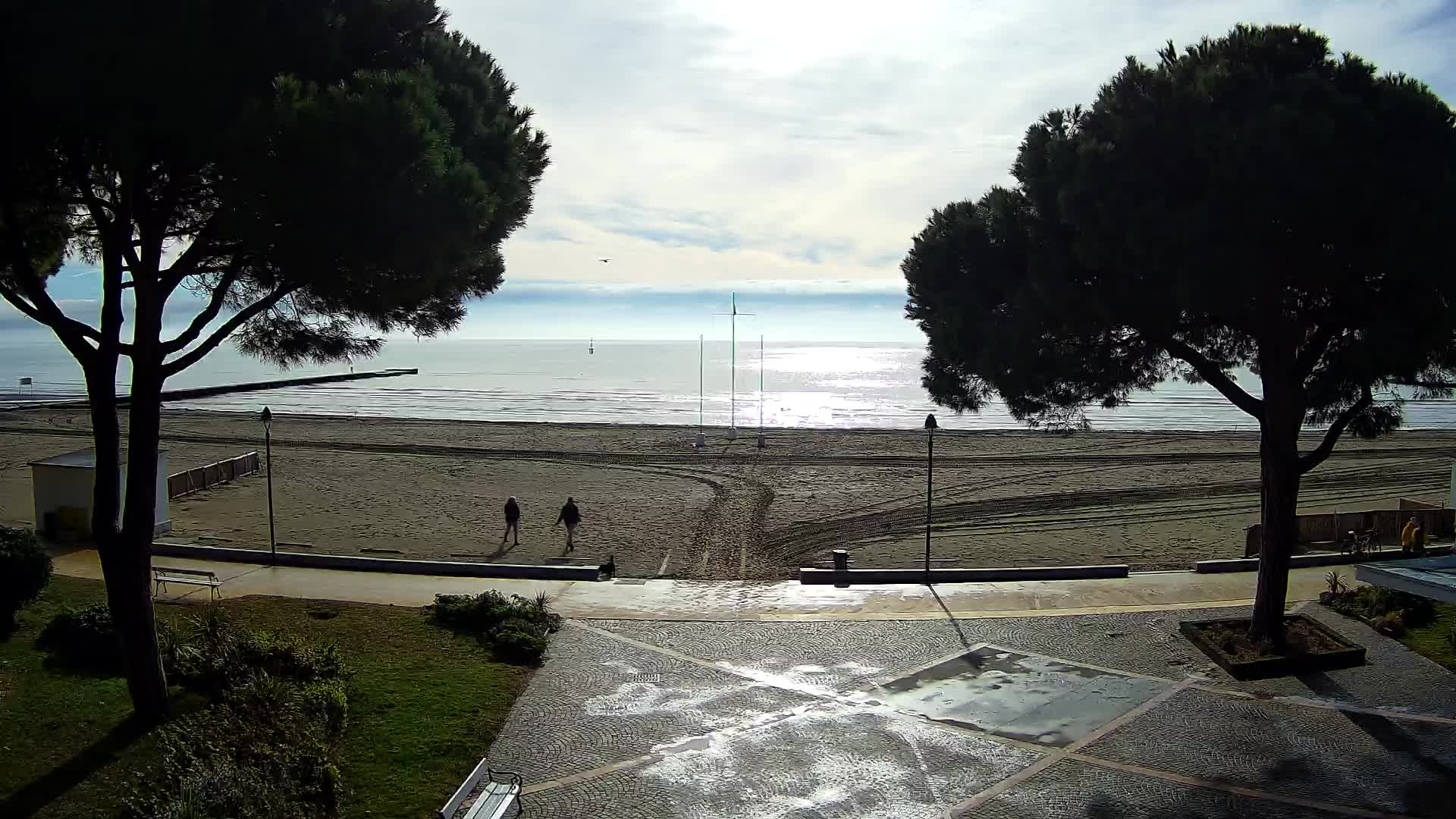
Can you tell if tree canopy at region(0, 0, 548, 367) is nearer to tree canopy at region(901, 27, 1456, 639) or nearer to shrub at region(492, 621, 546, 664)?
shrub at region(492, 621, 546, 664)

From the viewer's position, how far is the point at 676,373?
428 ft

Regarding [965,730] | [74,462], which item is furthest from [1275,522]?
[74,462]

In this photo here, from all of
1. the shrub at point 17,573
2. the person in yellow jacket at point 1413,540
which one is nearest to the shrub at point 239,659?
the shrub at point 17,573

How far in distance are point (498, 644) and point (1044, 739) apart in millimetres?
6864

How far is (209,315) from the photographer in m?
8.91

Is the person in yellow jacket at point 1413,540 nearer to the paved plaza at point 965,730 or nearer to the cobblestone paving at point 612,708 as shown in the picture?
the paved plaza at point 965,730

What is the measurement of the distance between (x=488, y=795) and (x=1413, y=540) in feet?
60.1

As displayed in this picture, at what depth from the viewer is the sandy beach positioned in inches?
865

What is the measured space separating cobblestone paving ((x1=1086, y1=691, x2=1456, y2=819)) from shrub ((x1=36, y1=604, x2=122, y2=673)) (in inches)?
424

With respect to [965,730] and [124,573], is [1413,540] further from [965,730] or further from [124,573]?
[124,573]

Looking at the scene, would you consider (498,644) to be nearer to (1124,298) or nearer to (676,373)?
(1124,298)

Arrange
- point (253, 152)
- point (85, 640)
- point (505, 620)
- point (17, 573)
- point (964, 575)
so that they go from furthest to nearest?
point (964, 575), point (505, 620), point (17, 573), point (85, 640), point (253, 152)

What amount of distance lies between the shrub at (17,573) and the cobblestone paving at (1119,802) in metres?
11.2

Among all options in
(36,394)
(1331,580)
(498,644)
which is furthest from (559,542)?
(36,394)
